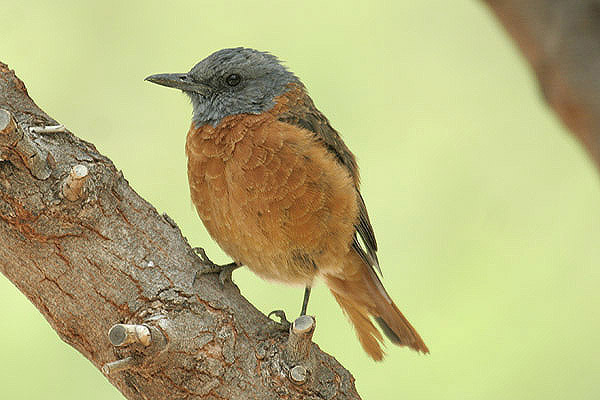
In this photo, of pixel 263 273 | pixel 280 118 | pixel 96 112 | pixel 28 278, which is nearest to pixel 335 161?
pixel 280 118

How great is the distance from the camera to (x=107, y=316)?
2486 mm

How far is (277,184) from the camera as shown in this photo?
2.99m

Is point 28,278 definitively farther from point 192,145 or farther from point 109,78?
point 109,78

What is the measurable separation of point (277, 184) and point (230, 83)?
0.70 meters

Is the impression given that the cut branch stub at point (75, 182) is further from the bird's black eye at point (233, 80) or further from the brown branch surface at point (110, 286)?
the bird's black eye at point (233, 80)

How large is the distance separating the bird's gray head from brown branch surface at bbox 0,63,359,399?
0.85 m

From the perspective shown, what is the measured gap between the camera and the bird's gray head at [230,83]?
3350mm

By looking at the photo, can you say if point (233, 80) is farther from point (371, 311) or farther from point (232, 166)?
Answer: point (371, 311)

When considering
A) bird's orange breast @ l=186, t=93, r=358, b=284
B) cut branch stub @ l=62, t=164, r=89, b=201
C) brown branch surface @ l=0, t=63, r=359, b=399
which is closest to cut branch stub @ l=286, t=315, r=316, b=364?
brown branch surface @ l=0, t=63, r=359, b=399

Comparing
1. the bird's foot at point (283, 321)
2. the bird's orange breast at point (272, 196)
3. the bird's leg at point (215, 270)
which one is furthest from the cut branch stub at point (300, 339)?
the bird's orange breast at point (272, 196)

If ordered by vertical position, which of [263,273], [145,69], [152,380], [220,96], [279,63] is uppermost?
[145,69]

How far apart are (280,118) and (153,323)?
1231mm

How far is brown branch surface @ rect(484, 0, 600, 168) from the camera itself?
116 cm

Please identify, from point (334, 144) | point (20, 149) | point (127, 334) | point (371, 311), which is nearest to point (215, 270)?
point (127, 334)
